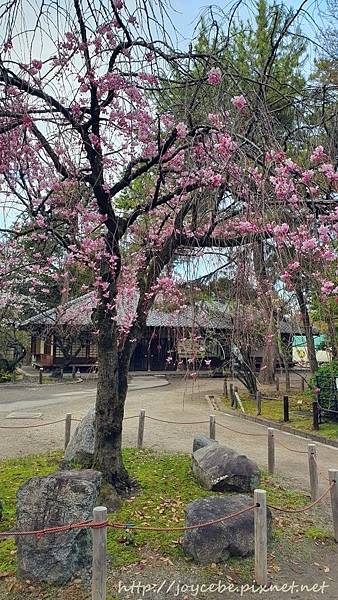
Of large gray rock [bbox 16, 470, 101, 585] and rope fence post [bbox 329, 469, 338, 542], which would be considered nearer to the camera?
large gray rock [bbox 16, 470, 101, 585]

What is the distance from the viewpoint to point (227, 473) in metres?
5.28

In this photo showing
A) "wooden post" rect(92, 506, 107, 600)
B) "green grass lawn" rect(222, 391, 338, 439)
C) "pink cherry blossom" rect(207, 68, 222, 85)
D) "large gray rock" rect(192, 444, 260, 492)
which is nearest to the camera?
"wooden post" rect(92, 506, 107, 600)

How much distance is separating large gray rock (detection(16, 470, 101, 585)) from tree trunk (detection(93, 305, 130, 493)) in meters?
1.37


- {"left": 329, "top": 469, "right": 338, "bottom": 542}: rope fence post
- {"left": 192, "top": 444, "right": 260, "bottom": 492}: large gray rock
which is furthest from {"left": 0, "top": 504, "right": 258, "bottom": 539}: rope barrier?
{"left": 192, "top": 444, "right": 260, "bottom": 492}: large gray rock

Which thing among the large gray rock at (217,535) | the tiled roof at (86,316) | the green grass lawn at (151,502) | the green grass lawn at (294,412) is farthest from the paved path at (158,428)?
the large gray rock at (217,535)

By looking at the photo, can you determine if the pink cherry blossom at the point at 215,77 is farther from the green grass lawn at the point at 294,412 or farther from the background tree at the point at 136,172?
the green grass lawn at the point at 294,412

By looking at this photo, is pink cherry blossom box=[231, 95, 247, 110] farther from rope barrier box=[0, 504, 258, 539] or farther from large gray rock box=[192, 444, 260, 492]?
large gray rock box=[192, 444, 260, 492]

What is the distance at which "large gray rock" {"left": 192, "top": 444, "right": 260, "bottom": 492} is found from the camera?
5230 mm

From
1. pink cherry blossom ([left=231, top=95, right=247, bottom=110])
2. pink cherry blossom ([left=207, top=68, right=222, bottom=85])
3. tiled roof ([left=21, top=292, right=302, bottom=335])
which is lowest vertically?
tiled roof ([left=21, top=292, right=302, bottom=335])

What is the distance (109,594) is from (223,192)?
10.5 feet

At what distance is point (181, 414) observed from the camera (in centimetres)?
1239

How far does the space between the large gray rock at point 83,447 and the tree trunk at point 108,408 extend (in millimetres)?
507

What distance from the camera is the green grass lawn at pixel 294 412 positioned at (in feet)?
32.8

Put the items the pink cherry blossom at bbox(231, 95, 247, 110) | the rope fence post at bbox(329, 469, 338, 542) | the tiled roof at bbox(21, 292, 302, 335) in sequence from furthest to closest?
the tiled roof at bbox(21, 292, 302, 335)
the rope fence post at bbox(329, 469, 338, 542)
the pink cherry blossom at bbox(231, 95, 247, 110)
